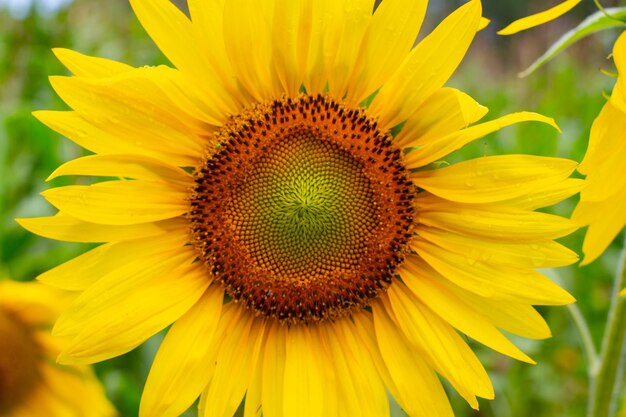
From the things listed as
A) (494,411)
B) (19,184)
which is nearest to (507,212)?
(494,411)

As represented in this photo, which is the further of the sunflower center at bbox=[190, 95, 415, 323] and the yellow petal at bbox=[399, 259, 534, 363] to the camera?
the sunflower center at bbox=[190, 95, 415, 323]

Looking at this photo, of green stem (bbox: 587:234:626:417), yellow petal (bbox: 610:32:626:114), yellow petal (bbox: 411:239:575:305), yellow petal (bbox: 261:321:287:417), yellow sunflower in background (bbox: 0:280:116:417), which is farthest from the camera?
yellow sunflower in background (bbox: 0:280:116:417)

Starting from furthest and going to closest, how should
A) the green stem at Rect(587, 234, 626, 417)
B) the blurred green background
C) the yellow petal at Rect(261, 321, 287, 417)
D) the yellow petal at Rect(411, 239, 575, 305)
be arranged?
the blurred green background
the green stem at Rect(587, 234, 626, 417)
the yellow petal at Rect(261, 321, 287, 417)
the yellow petal at Rect(411, 239, 575, 305)

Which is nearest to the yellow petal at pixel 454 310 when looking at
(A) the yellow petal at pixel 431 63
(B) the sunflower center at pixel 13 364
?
(A) the yellow petal at pixel 431 63

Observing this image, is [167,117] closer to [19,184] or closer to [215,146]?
[215,146]

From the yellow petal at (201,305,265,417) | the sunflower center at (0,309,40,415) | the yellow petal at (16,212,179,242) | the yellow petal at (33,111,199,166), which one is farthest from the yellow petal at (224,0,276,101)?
the sunflower center at (0,309,40,415)

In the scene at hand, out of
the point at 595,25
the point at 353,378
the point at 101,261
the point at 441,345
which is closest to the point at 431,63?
the point at 595,25

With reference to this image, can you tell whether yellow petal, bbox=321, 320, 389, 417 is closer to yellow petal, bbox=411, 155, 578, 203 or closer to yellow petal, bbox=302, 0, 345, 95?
yellow petal, bbox=411, 155, 578, 203
